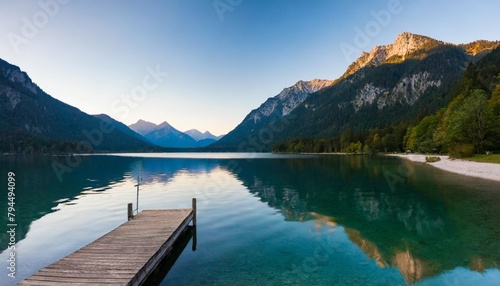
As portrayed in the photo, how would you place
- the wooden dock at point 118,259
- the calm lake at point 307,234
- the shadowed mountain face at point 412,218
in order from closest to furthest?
the wooden dock at point 118,259, the calm lake at point 307,234, the shadowed mountain face at point 412,218

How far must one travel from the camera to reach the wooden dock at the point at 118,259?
1115 centimetres

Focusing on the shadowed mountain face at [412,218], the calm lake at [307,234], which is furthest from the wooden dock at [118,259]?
the shadowed mountain face at [412,218]

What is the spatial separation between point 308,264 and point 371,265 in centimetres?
357

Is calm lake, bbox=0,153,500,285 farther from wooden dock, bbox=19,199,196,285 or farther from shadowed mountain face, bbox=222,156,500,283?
wooden dock, bbox=19,199,196,285

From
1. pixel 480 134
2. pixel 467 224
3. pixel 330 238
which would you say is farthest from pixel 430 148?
pixel 330 238

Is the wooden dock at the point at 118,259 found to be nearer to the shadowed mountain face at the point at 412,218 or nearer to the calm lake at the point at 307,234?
the calm lake at the point at 307,234

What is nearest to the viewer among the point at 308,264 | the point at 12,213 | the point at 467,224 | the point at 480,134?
the point at 308,264

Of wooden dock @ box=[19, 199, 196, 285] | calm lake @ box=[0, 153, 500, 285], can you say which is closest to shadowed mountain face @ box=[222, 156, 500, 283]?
calm lake @ box=[0, 153, 500, 285]

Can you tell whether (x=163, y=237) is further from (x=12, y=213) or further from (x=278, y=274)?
(x=12, y=213)

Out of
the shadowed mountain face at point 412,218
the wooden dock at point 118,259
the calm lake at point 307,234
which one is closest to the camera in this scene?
the wooden dock at point 118,259

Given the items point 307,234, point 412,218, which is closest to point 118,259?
point 307,234

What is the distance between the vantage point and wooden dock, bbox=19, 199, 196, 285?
439 inches

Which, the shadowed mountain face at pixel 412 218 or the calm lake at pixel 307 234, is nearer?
the calm lake at pixel 307 234

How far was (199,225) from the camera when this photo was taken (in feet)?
83.5
